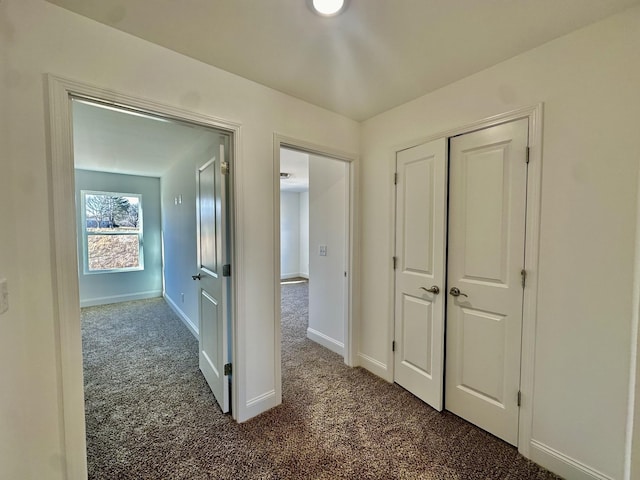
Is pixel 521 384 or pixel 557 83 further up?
pixel 557 83

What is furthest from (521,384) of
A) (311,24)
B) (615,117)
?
(311,24)

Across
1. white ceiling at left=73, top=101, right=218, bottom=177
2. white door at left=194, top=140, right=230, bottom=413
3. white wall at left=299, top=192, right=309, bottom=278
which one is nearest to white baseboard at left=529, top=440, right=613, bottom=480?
white door at left=194, top=140, right=230, bottom=413

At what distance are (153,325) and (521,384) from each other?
413 centimetres

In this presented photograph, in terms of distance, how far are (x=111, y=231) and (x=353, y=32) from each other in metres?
5.22

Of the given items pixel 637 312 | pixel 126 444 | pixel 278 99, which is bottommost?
pixel 126 444

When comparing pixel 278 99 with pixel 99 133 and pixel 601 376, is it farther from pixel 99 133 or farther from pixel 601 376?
pixel 601 376

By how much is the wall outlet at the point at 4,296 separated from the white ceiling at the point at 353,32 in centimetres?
126

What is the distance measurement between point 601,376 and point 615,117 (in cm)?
127

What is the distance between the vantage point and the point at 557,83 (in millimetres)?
1462

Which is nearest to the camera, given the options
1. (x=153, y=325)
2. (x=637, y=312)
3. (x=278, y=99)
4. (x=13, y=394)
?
(x=13, y=394)

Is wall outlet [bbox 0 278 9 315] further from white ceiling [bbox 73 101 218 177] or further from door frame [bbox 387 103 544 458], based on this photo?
door frame [bbox 387 103 544 458]

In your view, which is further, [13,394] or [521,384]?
[521,384]

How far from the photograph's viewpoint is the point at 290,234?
24.5ft

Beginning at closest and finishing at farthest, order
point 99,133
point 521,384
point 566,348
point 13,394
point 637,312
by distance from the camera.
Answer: point 13,394
point 637,312
point 566,348
point 521,384
point 99,133
